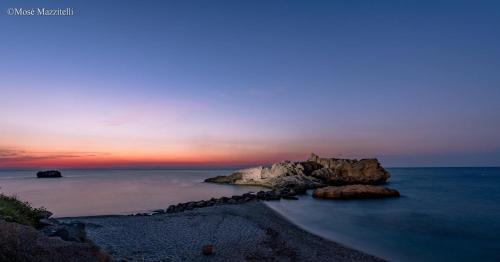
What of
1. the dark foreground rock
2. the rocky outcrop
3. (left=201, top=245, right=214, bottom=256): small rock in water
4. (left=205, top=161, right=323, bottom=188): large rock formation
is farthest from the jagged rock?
the dark foreground rock

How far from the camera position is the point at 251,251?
1895 cm

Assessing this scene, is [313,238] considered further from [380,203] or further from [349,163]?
[349,163]

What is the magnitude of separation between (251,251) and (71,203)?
157ft

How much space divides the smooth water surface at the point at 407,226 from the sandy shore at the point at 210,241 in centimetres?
430

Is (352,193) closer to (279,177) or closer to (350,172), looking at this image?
(279,177)

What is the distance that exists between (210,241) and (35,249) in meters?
12.0

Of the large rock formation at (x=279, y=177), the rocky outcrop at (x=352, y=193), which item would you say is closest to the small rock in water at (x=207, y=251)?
the rocky outcrop at (x=352, y=193)

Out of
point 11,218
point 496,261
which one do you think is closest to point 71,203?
point 11,218

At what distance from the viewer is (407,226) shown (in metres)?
32.3

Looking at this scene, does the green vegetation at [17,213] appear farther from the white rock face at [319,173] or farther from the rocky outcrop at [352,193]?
the white rock face at [319,173]

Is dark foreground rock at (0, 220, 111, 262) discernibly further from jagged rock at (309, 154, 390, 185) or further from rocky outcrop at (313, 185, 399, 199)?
jagged rock at (309, 154, 390, 185)

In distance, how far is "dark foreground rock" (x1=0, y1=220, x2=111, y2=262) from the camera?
30.8ft

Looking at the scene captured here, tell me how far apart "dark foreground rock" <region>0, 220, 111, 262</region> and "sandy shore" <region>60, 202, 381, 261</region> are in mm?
3430

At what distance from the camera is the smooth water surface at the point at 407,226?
76.8 feet
